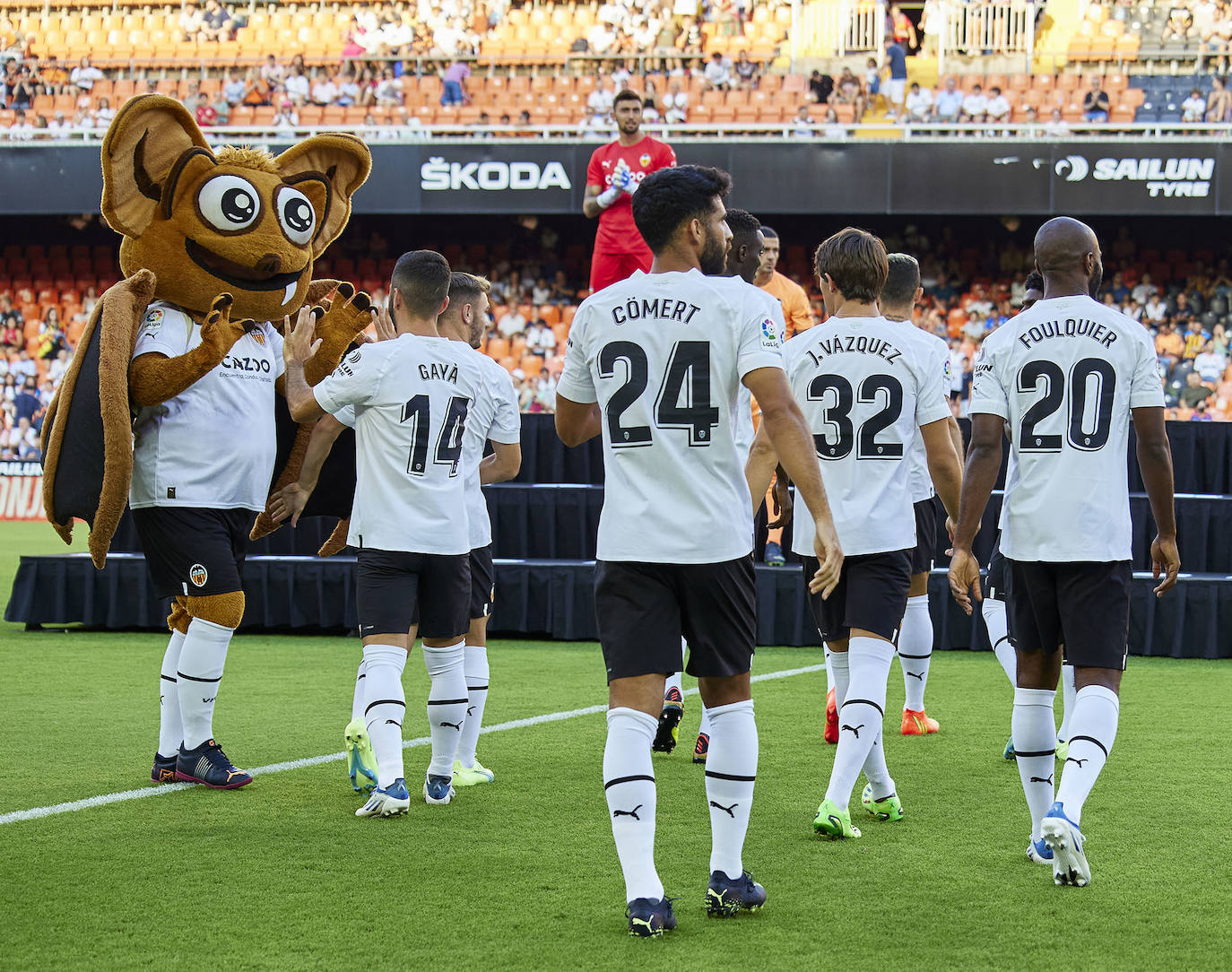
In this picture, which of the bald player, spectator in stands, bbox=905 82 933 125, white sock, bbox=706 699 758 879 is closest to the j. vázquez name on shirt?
the bald player

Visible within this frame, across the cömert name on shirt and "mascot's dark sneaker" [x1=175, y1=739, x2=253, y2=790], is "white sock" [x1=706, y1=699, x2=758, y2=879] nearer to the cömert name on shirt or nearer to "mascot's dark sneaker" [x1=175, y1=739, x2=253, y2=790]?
the cömert name on shirt

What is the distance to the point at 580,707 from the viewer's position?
22.6 feet

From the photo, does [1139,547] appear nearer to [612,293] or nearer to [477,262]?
[612,293]

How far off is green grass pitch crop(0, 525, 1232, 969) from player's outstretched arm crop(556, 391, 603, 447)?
1168 mm

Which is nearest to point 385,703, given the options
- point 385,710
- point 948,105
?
point 385,710

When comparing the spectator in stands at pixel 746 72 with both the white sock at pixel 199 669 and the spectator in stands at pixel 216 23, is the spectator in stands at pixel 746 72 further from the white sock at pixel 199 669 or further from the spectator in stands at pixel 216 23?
the white sock at pixel 199 669

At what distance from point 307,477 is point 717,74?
18211mm

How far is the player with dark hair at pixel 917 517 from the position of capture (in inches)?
191

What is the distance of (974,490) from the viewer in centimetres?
400

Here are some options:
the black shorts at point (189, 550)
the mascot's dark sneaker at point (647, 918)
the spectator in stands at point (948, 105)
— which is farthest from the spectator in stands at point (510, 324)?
the mascot's dark sneaker at point (647, 918)

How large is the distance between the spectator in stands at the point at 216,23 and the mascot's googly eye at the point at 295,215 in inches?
849

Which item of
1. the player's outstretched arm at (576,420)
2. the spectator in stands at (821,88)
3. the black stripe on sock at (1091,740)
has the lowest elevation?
the black stripe on sock at (1091,740)

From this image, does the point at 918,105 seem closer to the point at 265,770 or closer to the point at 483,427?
the point at 483,427

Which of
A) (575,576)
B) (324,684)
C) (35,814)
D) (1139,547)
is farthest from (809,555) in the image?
(1139,547)
